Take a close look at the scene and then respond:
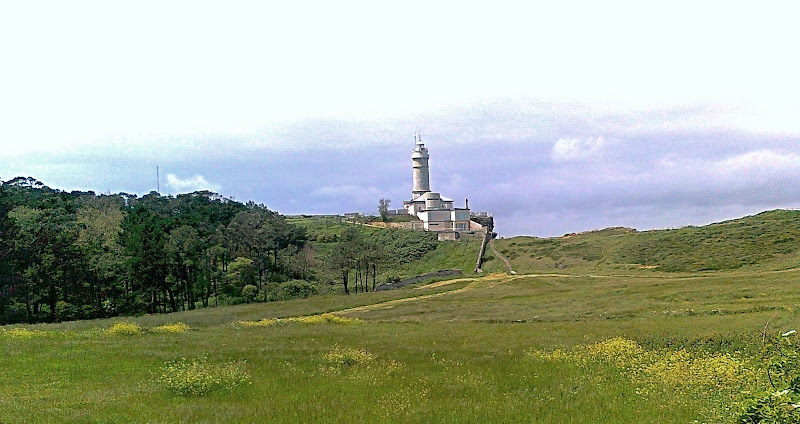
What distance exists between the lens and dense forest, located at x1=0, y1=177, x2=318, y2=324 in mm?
62156

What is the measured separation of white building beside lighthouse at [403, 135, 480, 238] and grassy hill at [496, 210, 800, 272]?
72.2 ft

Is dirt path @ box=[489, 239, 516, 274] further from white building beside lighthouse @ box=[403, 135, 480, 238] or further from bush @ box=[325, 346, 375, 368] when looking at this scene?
bush @ box=[325, 346, 375, 368]

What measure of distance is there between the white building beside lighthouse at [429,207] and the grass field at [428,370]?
286 feet

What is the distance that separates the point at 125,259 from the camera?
231 ft

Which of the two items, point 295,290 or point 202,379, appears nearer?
point 202,379

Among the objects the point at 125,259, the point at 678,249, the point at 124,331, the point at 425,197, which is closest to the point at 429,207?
the point at 425,197

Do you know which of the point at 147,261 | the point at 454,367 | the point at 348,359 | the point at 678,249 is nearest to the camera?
the point at 454,367

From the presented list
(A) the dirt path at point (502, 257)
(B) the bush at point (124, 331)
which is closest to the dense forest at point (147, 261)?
(A) the dirt path at point (502, 257)

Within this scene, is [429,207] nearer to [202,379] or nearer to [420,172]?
[420,172]

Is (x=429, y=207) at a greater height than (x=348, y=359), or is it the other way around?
(x=429, y=207)

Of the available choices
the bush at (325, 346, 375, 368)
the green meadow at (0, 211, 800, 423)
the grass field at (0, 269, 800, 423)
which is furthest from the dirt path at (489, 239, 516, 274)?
the bush at (325, 346, 375, 368)

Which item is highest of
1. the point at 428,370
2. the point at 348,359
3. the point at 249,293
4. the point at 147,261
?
the point at 147,261

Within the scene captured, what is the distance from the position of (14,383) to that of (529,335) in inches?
782

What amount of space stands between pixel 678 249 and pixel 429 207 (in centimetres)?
6126
